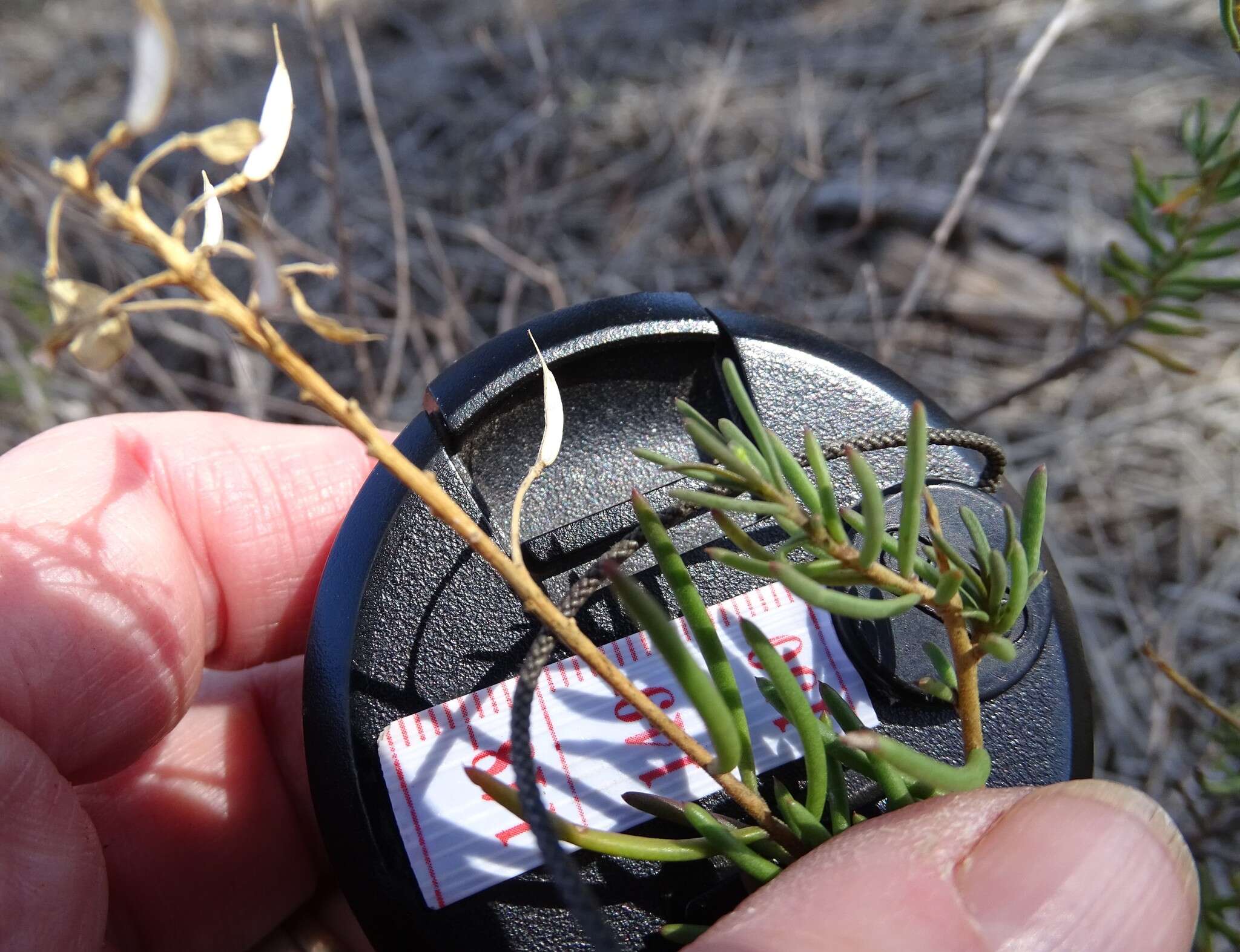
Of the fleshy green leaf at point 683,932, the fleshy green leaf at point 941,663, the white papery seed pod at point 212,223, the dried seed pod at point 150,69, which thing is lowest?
the fleshy green leaf at point 683,932

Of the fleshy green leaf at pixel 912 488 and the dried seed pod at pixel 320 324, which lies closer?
the dried seed pod at pixel 320 324

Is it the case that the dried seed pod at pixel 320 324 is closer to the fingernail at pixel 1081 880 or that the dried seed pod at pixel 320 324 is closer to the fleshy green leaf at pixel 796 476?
the fleshy green leaf at pixel 796 476

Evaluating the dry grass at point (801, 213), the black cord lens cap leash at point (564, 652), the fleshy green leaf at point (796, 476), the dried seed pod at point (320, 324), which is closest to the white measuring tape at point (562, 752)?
the black cord lens cap leash at point (564, 652)

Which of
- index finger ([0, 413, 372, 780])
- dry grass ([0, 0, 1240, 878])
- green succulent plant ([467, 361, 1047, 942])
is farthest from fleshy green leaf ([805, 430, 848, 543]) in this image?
dry grass ([0, 0, 1240, 878])

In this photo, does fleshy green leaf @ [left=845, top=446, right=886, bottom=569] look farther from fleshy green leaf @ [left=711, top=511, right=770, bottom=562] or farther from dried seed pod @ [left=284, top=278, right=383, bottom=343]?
dried seed pod @ [left=284, top=278, right=383, bottom=343]

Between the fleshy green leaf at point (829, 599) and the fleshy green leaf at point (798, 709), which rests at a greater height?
the fleshy green leaf at point (829, 599)

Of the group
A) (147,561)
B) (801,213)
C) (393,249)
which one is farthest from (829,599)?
(393,249)

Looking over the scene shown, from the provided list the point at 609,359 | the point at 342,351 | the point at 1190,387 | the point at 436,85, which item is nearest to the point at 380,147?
the point at 609,359
